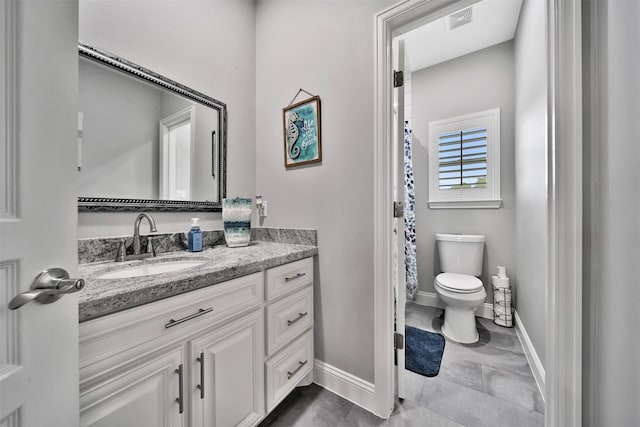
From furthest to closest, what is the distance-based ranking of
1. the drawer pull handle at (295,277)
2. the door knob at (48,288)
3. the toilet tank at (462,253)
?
Answer: 1. the toilet tank at (462,253)
2. the drawer pull handle at (295,277)
3. the door knob at (48,288)

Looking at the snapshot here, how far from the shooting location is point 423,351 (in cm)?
175

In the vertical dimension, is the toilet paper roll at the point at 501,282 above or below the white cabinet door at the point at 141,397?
below

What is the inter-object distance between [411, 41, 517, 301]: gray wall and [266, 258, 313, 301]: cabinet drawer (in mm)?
1733

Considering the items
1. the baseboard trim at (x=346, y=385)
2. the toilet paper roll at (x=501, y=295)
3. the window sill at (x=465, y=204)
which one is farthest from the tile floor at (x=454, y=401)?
the window sill at (x=465, y=204)

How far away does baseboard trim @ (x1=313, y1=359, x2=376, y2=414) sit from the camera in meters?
1.25

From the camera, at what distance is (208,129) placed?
1.47 metres

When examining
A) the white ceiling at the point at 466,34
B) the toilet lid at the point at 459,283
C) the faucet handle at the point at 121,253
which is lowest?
the toilet lid at the point at 459,283

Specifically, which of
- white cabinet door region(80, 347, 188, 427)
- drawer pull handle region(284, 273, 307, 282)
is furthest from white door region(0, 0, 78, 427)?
drawer pull handle region(284, 273, 307, 282)

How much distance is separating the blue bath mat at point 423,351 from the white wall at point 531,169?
578mm

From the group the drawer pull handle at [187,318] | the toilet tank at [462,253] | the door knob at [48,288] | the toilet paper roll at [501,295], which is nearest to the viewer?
the door knob at [48,288]

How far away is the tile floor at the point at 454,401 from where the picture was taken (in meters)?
1.17

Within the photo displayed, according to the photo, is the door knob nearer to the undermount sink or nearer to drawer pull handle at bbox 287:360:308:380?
the undermount sink

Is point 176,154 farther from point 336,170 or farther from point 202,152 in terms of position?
point 336,170

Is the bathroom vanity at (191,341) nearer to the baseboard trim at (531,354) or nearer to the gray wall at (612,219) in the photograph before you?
the gray wall at (612,219)
